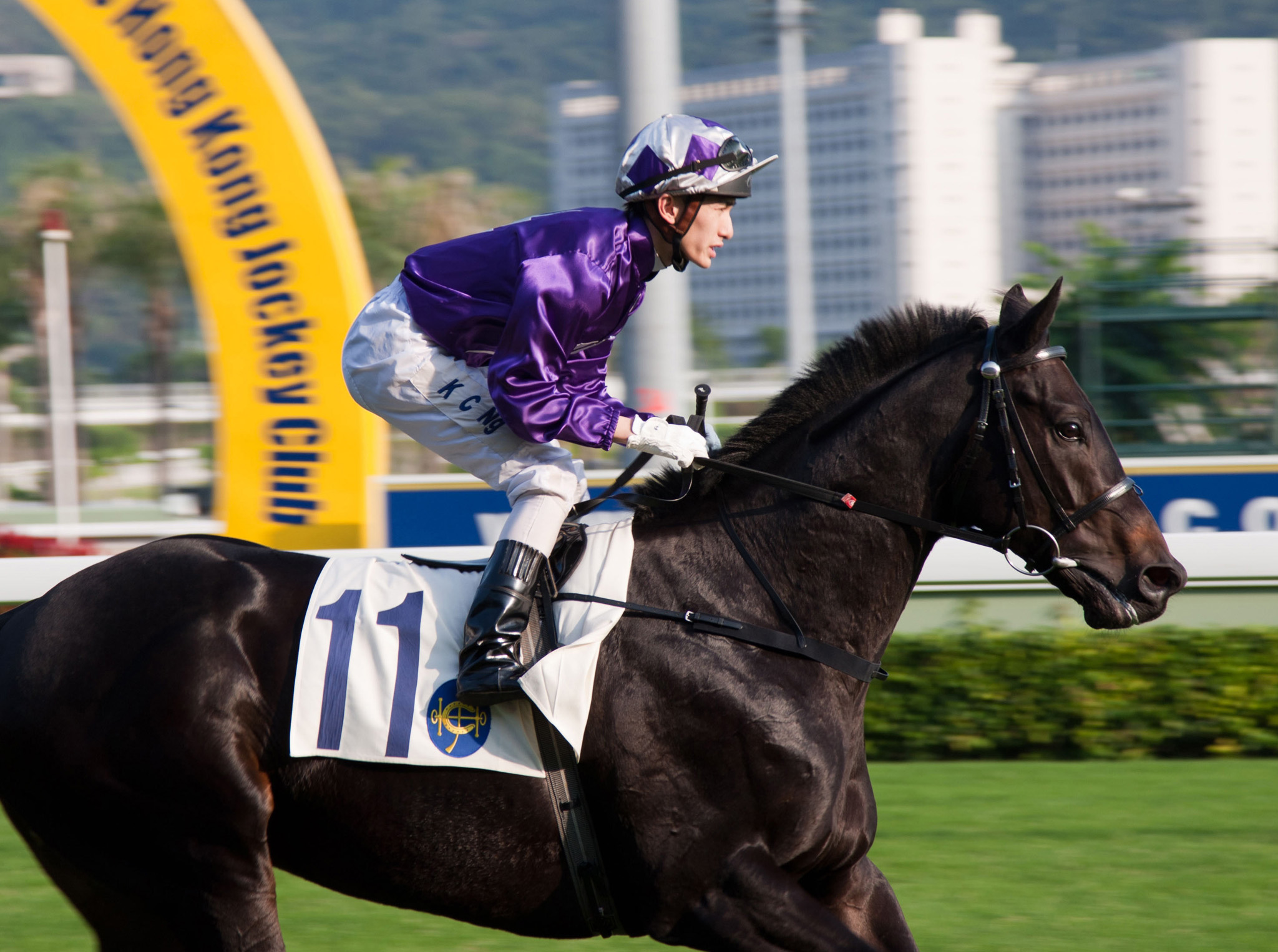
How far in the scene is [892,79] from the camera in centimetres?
6594

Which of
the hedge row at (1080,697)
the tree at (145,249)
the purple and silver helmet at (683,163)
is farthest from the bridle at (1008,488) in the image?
the tree at (145,249)

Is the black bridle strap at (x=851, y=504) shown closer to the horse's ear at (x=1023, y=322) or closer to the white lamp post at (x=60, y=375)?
the horse's ear at (x=1023, y=322)

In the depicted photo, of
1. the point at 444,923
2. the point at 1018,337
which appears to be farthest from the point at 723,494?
the point at 444,923

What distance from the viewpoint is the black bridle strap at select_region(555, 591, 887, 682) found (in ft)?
8.85

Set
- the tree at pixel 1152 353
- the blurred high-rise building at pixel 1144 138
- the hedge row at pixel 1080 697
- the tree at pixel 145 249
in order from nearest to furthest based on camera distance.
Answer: the hedge row at pixel 1080 697, the tree at pixel 1152 353, the tree at pixel 145 249, the blurred high-rise building at pixel 1144 138

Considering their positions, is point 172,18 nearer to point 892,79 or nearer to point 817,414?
point 817,414

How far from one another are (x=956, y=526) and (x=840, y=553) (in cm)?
23

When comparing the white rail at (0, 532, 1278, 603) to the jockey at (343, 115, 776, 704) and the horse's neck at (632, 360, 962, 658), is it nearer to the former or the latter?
the jockey at (343, 115, 776, 704)

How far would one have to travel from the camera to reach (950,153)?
209ft

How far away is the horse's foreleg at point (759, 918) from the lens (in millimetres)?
2545

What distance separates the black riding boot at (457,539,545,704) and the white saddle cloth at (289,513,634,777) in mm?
48

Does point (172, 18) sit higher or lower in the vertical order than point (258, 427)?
higher

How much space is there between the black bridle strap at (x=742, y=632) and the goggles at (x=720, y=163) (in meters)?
0.82

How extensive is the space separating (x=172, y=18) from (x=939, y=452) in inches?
215
